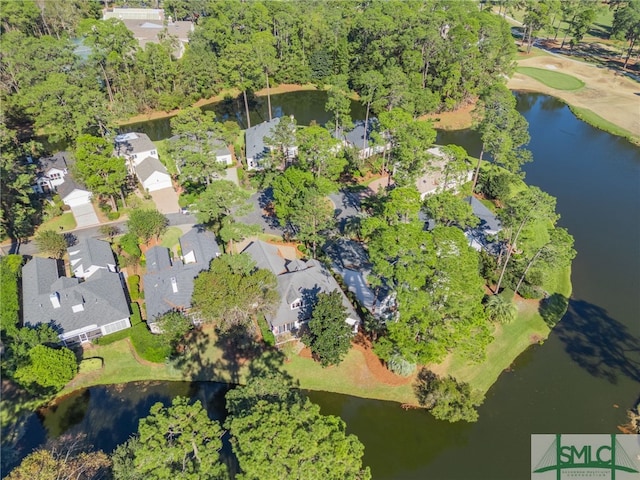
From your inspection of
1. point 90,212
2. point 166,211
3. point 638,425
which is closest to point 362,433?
point 638,425

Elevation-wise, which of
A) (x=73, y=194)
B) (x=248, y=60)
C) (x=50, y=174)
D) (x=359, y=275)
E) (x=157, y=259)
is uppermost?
(x=248, y=60)

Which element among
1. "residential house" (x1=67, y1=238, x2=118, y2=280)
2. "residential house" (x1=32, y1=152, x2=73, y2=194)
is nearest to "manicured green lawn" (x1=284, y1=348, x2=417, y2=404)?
"residential house" (x1=67, y1=238, x2=118, y2=280)

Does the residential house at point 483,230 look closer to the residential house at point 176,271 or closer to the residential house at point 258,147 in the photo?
the residential house at point 258,147

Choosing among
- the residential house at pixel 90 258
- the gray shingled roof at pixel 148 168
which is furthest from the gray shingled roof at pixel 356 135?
the residential house at pixel 90 258

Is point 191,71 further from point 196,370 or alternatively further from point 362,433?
point 362,433

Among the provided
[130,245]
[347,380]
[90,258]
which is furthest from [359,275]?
[90,258]

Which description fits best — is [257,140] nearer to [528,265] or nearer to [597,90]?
[528,265]

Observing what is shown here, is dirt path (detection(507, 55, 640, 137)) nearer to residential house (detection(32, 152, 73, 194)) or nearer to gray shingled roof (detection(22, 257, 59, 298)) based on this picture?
gray shingled roof (detection(22, 257, 59, 298))
